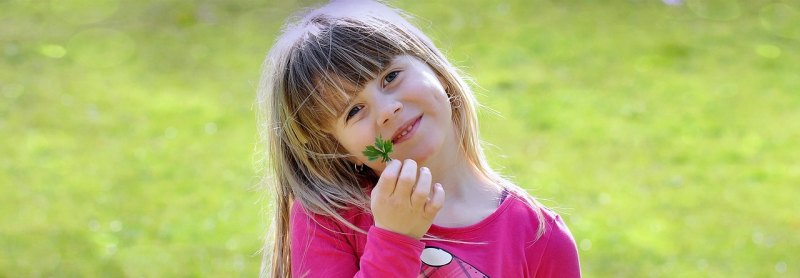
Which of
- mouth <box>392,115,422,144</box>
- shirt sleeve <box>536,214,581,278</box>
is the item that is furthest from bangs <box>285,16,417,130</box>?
shirt sleeve <box>536,214,581,278</box>

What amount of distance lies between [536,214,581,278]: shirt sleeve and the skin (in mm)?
126

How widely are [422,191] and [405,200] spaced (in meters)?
0.03

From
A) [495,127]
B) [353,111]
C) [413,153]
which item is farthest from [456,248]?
[495,127]

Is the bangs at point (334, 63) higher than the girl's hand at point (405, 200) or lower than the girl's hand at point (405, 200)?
higher

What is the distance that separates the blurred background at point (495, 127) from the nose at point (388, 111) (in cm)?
228

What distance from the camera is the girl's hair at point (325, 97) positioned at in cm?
201

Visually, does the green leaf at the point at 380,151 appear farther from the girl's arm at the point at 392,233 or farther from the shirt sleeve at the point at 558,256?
the shirt sleeve at the point at 558,256

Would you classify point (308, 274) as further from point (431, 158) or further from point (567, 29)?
point (567, 29)

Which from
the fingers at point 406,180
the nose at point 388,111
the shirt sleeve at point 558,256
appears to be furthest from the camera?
the shirt sleeve at point 558,256

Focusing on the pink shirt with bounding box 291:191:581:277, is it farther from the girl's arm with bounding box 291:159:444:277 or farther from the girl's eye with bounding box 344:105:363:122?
the girl's eye with bounding box 344:105:363:122

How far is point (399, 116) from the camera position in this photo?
6.37ft

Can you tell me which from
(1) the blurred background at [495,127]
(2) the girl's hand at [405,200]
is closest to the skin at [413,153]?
(2) the girl's hand at [405,200]

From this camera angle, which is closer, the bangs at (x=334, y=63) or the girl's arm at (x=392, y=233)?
the girl's arm at (x=392, y=233)

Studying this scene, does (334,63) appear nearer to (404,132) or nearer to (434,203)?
(404,132)
